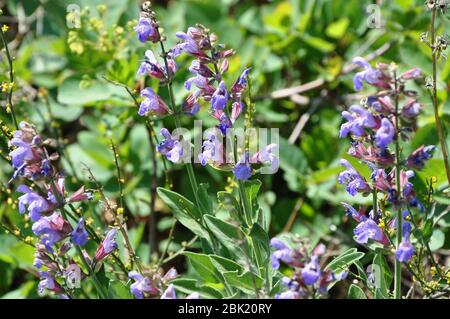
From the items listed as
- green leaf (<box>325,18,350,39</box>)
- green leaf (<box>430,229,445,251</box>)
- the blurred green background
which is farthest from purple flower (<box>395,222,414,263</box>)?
green leaf (<box>325,18,350,39</box>)

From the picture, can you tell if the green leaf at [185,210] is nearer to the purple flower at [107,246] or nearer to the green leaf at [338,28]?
the purple flower at [107,246]

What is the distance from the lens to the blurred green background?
2.94 m

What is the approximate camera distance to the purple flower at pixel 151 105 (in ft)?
6.61

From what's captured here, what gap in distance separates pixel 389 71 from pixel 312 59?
1999 mm

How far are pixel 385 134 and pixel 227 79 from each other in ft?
5.64

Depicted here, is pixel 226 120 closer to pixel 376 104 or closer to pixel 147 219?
pixel 376 104

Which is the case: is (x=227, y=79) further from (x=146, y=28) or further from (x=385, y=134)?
(x=385, y=134)

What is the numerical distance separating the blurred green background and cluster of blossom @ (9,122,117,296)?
726 millimetres

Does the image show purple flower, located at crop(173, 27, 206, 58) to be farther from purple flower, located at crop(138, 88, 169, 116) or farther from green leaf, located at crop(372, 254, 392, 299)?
green leaf, located at crop(372, 254, 392, 299)

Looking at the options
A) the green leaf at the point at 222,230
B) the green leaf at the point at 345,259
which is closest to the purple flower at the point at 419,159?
the green leaf at the point at 345,259

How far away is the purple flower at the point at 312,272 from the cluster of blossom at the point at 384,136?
23 centimetres

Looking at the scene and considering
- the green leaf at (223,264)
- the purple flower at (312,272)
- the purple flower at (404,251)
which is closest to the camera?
the purple flower at (312,272)

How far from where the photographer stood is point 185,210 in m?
2.13

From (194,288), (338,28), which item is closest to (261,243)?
(194,288)
